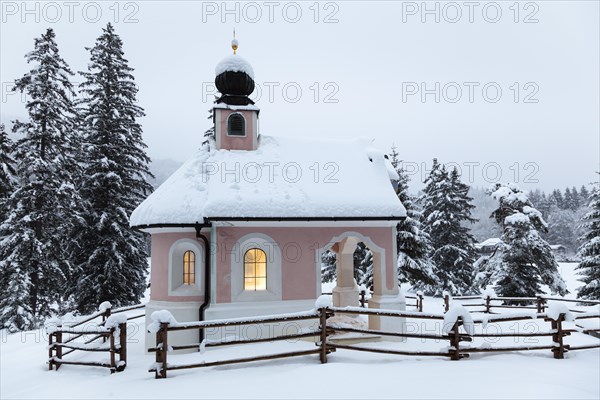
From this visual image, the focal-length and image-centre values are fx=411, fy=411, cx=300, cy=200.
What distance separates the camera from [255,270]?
13.0 m

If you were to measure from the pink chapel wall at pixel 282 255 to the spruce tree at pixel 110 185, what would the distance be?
8339 millimetres

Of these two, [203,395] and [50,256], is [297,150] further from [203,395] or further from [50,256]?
[50,256]

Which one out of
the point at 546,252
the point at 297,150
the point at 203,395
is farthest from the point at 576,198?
the point at 203,395

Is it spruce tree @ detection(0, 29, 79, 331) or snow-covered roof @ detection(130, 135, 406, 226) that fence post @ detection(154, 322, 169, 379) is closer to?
snow-covered roof @ detection(130, 135, 406, 226)

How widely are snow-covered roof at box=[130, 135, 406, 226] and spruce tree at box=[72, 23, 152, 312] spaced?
836cm

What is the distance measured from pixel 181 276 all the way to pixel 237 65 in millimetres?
7881

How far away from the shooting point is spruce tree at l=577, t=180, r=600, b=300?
20.8m

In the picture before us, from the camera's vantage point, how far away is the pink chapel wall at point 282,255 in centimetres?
1244

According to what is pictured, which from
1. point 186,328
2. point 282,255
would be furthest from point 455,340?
point 186,328

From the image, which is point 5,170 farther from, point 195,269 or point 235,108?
point 195,269

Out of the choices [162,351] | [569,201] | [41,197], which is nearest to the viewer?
[162,351]

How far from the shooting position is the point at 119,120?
2169 cm

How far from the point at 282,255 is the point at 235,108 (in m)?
5.76

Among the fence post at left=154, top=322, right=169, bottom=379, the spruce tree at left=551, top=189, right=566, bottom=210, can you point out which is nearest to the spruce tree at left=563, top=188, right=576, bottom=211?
the spruce tree at left=551, top=189, right=566, bottom=210
